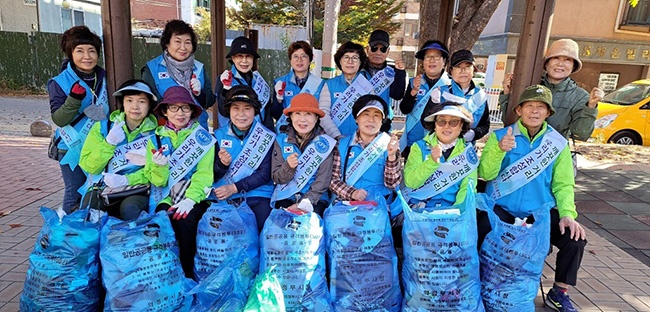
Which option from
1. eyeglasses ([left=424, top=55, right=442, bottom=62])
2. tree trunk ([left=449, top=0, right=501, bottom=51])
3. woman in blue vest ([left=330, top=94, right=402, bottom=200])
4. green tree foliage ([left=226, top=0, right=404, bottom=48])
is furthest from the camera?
green tree foliage ([left=226, top=0, right=404, bottom=48])

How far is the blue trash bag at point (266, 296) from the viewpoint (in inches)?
84.1

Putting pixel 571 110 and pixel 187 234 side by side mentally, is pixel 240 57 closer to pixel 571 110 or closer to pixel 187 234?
pixel 187 234

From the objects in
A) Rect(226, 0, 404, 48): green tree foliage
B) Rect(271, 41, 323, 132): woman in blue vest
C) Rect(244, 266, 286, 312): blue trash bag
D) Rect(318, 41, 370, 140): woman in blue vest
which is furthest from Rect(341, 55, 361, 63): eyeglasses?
Rect(226, 0, 404, 48): green tree foliage

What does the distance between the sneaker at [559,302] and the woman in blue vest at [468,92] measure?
128cm

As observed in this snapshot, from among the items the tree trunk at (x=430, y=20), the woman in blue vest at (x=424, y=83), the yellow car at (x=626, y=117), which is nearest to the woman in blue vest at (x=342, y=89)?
the woman in blue vest at (x=424, y=83)

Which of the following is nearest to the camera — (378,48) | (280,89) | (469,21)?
(378,48)

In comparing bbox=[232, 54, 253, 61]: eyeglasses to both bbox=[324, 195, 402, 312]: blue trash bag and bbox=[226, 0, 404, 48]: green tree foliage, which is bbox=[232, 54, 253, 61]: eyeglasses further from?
bbox=[226, 0, 404, 48]: green tree foliage

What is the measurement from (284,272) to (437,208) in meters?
1.16

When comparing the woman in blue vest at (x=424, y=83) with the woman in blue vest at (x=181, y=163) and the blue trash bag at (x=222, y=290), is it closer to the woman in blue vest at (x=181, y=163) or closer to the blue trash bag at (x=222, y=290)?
the woman in blue vest at (x=181, y=163)

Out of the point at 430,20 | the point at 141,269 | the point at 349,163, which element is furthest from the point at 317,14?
the point at 141,269

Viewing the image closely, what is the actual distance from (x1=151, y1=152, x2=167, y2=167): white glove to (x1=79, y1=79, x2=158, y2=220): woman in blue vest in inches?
6.7

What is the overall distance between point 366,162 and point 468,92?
1.27m

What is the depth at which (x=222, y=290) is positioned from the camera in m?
2.37

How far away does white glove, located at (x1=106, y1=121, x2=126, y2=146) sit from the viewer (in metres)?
2.86
